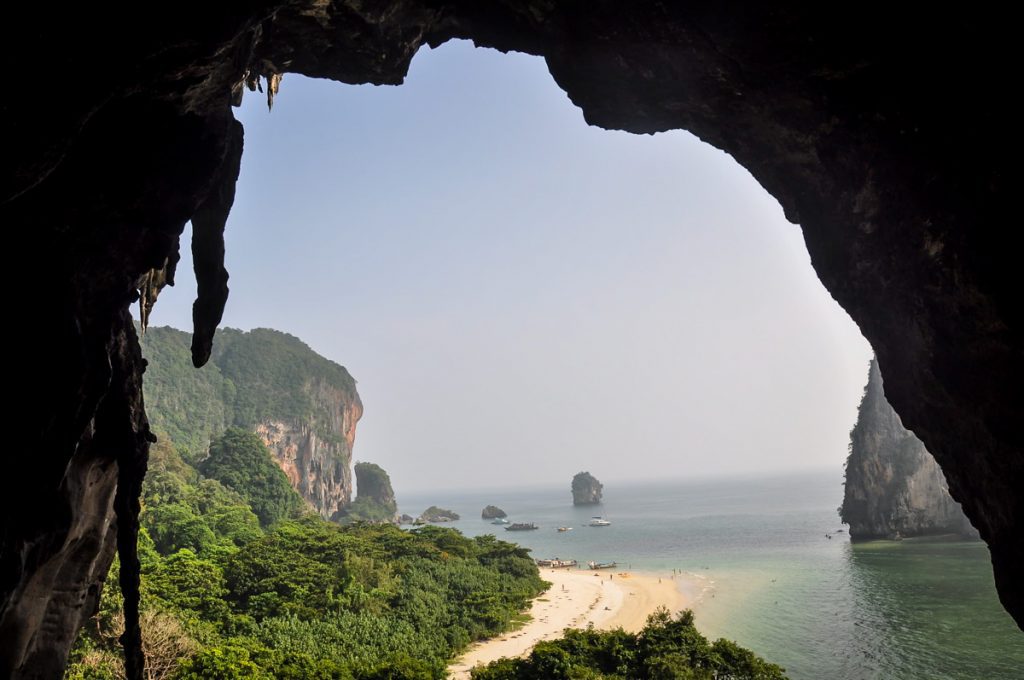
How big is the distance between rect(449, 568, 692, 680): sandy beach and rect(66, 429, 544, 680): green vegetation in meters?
1.17

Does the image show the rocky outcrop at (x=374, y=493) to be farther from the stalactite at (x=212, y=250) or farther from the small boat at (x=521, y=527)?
the stalactite at (x=212, y=250)

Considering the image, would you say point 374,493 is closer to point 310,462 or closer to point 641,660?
point 310,462

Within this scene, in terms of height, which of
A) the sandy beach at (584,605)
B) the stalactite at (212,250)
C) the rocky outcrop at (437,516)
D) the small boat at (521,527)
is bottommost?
the rocky outcrop at (437,516)

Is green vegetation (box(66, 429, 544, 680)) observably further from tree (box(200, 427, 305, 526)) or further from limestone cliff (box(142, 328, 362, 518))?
limestone cliff (box(142, 328, 362, 518))

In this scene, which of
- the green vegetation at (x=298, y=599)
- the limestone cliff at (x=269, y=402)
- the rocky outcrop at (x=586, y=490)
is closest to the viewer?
the green vegetation at (x=298, y=599)

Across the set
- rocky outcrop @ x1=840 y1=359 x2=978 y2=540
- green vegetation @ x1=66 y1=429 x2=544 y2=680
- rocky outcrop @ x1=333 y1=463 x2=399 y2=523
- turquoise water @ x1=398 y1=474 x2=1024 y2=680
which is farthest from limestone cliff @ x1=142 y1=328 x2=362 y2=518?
rocky outcrop @ x1=840 y1=359 x2=978 y2=540

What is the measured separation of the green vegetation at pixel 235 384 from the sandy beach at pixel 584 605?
67387 millimetres

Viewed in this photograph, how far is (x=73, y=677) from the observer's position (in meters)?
16.2

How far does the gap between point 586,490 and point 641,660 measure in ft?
486

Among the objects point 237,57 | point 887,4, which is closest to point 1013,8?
point 887,4

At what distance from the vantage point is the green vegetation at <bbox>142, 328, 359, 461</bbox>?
9581 cm

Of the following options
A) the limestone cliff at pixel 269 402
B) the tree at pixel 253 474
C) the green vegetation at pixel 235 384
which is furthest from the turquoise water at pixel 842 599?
the green vegetation at pixel 235 384

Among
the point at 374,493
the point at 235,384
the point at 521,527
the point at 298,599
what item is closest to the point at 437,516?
the point at 374,493

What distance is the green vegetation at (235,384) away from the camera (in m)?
95.8
